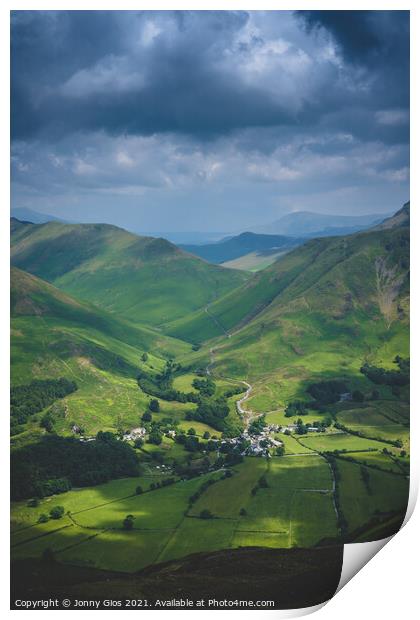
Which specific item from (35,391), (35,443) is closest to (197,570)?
(35,443)

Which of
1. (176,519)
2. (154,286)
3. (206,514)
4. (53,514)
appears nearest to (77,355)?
(53,514)

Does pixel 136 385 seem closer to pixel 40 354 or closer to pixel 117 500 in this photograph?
pixel 40 354

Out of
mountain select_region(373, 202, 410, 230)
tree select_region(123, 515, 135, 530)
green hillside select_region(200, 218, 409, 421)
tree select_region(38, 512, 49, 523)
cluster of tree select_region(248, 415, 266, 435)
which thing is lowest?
tree select_region(123, 515, 135, 530)

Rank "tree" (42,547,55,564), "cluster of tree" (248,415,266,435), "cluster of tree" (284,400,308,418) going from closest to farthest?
"tree" (42,547,55,564) → "cluster of tree" (248,415,266,435) → "cluster of tree" (284,400,308,418)

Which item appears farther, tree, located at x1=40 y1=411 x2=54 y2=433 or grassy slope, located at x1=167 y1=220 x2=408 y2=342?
grassy slope, located at x1=167 y1=220 x2=408 y2=342

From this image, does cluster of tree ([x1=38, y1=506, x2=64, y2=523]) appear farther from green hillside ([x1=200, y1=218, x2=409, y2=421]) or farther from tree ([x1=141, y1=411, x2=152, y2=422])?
green hillside ([x1=200, y1=218, x2=409, y2=421])

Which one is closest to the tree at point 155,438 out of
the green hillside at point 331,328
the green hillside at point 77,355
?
the green hillside at point 77,355

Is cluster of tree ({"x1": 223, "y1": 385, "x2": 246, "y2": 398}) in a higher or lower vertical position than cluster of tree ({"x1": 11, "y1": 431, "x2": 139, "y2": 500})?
higher

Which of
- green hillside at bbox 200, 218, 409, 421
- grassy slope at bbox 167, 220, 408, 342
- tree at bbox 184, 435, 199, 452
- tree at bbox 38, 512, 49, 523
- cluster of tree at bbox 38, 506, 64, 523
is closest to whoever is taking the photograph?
tree at bbox 38, 512, 49, 523

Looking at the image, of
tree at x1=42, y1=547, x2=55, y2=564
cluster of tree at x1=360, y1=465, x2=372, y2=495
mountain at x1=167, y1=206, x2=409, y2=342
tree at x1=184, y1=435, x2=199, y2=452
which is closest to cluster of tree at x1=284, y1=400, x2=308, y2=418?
tree at x1=184, y1=435, x2=199, y2=452
